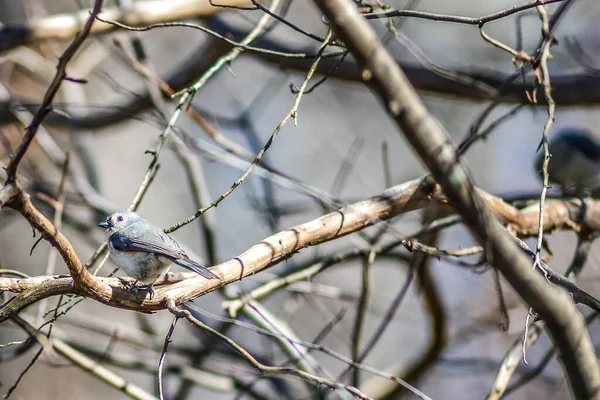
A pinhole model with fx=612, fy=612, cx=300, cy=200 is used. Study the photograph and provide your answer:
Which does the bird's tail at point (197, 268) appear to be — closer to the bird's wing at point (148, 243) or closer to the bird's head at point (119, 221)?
the bird's wing at point (148, 243)

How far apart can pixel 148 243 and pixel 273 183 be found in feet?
5.38

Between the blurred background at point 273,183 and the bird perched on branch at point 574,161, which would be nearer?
the blurred background at point 273,183

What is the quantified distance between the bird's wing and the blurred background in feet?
2.47

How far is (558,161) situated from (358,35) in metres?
4.31

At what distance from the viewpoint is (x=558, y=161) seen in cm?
505

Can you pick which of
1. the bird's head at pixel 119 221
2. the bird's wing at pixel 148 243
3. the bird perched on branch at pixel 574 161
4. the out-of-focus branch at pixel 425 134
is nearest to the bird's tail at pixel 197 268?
the bird's wing at pixel 148 243

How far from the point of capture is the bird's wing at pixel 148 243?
2.36 meters

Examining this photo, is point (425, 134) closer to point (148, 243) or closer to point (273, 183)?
point (148, 243)

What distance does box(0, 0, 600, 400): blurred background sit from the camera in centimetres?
411

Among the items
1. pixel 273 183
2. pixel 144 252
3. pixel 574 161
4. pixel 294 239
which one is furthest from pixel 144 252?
pixel 574 161

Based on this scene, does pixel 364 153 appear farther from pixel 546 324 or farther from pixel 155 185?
pixel 546 324

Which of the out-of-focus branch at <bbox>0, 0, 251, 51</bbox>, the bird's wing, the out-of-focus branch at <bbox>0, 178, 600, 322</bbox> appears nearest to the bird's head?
the bird's wing

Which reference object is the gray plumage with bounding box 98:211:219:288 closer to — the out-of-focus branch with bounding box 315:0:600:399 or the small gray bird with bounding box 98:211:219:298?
the small gray bird with bounding box 98:211:219:298

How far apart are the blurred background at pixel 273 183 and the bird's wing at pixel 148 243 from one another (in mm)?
753
